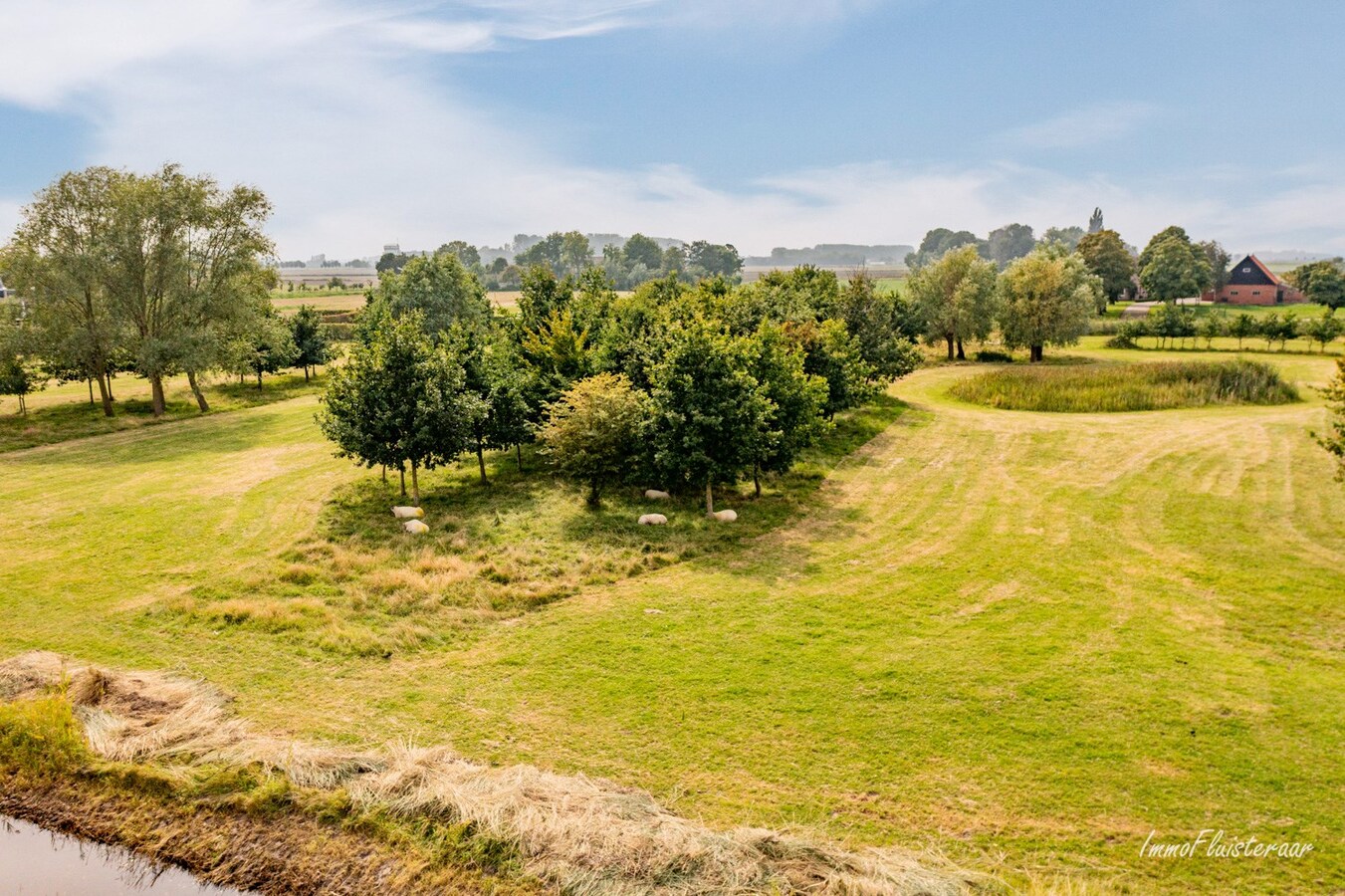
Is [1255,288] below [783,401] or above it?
above

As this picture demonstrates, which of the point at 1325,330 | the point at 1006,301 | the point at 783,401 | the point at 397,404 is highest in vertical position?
the point at 1006,301

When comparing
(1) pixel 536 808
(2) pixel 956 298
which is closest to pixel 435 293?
(2) pixel 956 298

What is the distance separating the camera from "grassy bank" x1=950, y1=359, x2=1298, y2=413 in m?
44.4

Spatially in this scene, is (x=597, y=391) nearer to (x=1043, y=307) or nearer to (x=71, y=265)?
(x=71, y=265)

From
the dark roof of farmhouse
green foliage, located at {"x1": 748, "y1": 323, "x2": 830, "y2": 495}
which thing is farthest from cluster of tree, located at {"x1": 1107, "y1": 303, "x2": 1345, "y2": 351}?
green foliage, located at {"x1": 748, "y1": 323, "x2": 830, "y2": 495}

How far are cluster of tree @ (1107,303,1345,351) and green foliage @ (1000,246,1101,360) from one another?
43.0ft

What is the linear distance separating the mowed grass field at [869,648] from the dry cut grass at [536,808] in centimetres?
77

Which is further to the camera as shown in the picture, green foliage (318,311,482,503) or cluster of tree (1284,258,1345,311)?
cluster of tree (1284,258,1345,311)

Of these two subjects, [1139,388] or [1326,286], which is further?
[1326,286]

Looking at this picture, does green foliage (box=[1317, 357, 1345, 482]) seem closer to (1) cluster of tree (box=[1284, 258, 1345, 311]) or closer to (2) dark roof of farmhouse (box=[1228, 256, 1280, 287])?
(1) cluster of tree (box=[1284, 258, 1345, 311])

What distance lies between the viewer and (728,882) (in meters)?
9.45

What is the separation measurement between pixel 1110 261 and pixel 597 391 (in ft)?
341

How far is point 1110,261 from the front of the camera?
10262cm

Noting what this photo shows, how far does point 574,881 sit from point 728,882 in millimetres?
2110
